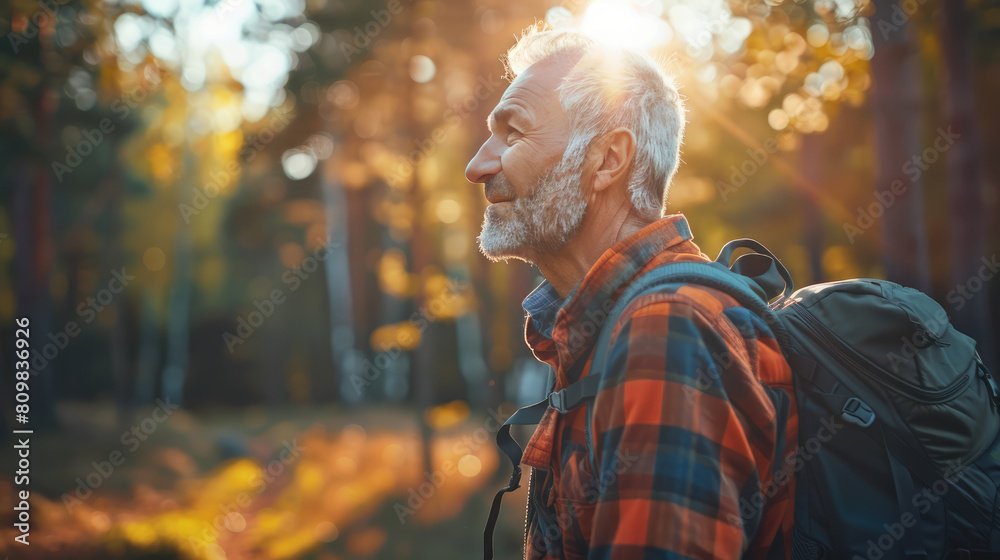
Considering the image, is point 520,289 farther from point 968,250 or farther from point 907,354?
point 907,354

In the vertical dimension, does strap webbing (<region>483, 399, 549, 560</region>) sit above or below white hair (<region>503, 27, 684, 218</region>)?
below

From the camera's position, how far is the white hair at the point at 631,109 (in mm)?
1930

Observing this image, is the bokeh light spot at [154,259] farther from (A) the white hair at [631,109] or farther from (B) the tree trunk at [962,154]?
(A) the white hair at [631,109]

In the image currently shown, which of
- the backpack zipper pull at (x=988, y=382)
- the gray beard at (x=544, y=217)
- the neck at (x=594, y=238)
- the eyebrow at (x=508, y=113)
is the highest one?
the eyebrow at (x=508, y=113)

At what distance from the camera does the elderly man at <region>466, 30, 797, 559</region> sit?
4.14 ft

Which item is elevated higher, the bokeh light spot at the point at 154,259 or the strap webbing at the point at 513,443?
the bokeh light spot at the point at 154,259

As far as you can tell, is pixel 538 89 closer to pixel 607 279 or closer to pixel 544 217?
pixel 544 217

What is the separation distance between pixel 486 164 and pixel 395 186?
808cm

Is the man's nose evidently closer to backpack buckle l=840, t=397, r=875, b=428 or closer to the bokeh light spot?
backpack buckle l=840, t=397, r=875, b=428

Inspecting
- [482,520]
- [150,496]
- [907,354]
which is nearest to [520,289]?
[482,520]

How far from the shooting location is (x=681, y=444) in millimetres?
1264

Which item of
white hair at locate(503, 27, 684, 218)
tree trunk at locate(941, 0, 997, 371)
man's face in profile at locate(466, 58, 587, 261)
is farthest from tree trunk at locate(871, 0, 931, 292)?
man's face in profile at locate(466, 58, 587, 261)

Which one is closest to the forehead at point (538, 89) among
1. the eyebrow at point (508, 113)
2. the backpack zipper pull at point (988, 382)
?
the eyebrow at point (508, 113)

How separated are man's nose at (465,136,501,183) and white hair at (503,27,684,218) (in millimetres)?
254
